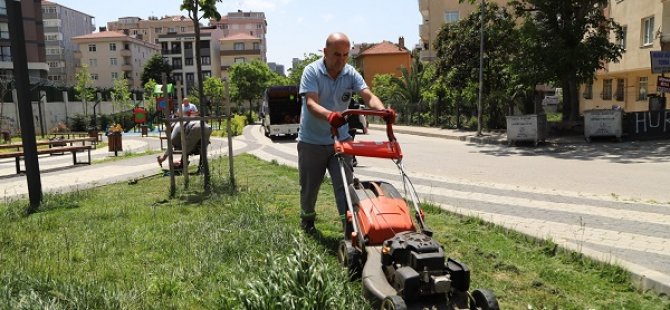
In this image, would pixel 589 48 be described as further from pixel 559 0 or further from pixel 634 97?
pixel 634 97

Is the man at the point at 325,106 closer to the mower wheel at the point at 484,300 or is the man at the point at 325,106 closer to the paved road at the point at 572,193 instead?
the mower wheel at the point at 484,300

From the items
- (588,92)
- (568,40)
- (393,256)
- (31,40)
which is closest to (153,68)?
(31,40)

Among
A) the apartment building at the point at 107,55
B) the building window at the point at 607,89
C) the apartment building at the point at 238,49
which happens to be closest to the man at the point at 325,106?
the building window at the point at 607,89

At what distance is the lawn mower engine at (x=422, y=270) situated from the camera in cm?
303

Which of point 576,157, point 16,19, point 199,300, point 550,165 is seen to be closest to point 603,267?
point 199,300

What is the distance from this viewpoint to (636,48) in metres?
25.7

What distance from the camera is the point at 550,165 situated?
12797 mm

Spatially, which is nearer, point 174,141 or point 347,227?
point 347,227

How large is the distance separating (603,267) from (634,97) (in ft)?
91.0

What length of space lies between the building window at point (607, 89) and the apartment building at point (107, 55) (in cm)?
6830

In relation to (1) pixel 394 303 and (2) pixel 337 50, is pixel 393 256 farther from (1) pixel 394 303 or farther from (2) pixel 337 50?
(2) pixel 337 50

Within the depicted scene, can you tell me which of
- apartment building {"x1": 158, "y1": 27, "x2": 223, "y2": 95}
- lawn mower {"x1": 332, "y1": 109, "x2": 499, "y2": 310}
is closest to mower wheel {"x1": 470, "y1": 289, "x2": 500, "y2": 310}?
lawn mower {"x1": 332, "y1": 109, "x2": 499, "y2": 310}

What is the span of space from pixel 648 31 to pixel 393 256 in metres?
26.4

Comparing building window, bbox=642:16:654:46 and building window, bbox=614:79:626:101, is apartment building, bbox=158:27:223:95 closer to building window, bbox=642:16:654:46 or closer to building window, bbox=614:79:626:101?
building window, bbox=614:79:626:101
